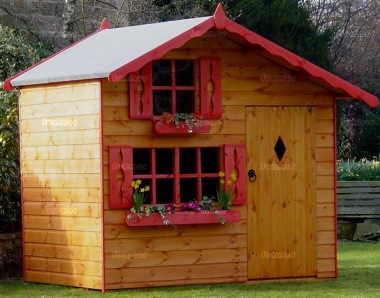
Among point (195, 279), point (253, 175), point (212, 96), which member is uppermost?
point (212, 96)

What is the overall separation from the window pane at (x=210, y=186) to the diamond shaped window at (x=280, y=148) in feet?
2.80

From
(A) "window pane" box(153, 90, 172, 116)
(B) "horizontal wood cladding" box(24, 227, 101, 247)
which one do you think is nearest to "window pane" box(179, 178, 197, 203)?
(A) "window pane" box(153, 90, 172, 116)

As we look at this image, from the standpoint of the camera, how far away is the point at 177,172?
516 inches

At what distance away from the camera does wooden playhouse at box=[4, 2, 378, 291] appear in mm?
12852

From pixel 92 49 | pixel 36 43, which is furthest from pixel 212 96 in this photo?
pixel 36 43

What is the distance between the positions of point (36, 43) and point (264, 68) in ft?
27.9

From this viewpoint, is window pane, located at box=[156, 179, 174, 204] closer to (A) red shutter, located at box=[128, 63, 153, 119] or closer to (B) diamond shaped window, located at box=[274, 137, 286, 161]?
(A) red shutter, located at box=[128, 63, 153, 119]

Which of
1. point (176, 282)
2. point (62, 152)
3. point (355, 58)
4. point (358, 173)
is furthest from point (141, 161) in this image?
point (355, 58)

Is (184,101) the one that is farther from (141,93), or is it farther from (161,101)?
(141,93)

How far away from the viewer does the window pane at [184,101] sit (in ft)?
43.6

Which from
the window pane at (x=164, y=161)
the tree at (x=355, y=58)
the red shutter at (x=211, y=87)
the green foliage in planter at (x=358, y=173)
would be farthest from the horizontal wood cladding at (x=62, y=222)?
the tree at (x=355, y=58)

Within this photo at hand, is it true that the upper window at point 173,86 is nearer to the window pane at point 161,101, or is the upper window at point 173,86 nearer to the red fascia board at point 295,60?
the window pane at point 161,101

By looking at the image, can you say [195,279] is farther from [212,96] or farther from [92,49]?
[92,49]

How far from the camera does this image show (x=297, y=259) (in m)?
13.8
